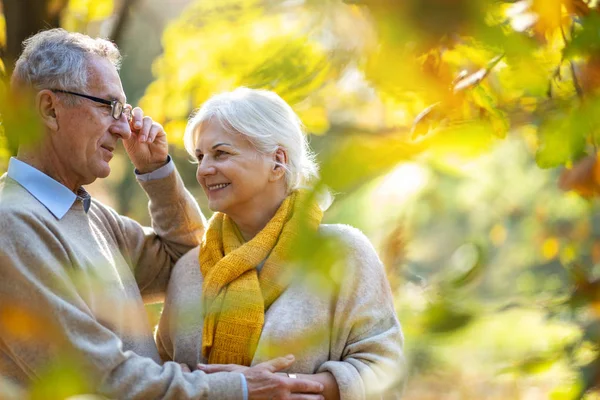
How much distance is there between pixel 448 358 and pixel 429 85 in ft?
0.59

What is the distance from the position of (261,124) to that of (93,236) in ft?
1.99

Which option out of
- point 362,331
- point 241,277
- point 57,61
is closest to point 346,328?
point 362,331

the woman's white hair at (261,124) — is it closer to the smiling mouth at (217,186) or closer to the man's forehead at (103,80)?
the smiling mouth at (217,186)

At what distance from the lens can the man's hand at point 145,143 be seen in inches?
93.0

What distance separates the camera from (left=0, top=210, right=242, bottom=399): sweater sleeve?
5.89 ft

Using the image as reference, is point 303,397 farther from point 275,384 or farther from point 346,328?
point 346,328

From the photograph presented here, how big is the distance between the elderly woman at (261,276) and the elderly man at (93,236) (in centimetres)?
11

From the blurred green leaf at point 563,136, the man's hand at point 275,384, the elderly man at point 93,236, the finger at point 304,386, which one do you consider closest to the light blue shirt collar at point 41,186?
the elderly man at point 93,236

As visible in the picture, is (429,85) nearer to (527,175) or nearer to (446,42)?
(446,42)

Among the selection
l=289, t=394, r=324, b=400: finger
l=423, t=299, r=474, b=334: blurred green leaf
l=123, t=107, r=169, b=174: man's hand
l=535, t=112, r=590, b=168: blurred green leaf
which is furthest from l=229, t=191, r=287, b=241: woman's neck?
l=423, t=299, r=474, b=334: blurred green leaf

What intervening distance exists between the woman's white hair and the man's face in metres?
0.29

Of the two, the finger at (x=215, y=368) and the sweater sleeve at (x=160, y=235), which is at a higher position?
the sweater sleeve at (x=160, y=235)

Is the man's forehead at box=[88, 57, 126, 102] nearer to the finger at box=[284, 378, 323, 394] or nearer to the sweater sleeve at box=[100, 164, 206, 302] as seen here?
the sweater sleeve at box=[100, 164, 206, 302]

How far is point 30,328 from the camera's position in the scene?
67cm
